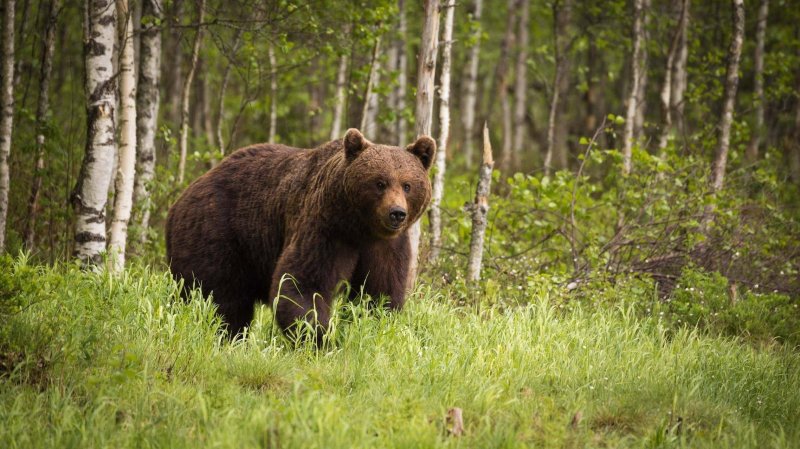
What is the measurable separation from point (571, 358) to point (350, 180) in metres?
1.96

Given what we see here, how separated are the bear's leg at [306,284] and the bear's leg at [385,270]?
9.5 inches

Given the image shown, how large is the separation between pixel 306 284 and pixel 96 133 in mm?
2471

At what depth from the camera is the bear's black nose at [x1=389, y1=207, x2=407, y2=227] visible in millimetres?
5367

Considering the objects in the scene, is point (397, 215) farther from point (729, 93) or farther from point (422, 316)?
point (729, 93)

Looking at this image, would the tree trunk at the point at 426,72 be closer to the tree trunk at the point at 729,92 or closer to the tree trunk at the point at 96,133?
the tree trunk at the point at 96,133

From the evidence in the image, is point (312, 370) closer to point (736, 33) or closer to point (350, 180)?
point (350, 180)

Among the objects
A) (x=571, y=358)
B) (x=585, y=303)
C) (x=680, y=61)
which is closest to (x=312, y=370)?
(x=571, y=358)

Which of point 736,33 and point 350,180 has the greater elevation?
point 736,33

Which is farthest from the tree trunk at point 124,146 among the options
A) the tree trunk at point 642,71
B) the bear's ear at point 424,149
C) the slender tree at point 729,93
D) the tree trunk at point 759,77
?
the tree trunk at point 759,77

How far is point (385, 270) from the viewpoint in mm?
5891

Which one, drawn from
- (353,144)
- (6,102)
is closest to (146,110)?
(6,102)

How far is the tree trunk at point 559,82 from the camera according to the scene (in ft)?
47.4

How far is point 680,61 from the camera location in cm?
1347

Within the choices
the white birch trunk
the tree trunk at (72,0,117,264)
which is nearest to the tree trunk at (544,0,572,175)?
the white birch trunk
